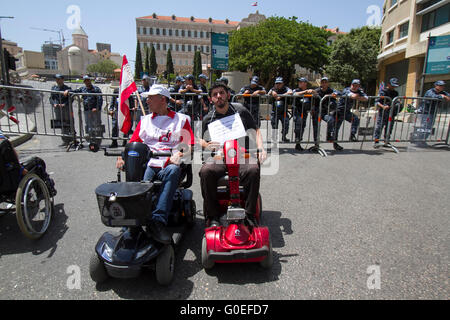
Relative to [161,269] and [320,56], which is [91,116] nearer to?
[161,269]

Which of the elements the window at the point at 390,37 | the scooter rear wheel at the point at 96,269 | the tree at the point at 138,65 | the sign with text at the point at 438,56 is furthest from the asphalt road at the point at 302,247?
the tree at the point at 138,65

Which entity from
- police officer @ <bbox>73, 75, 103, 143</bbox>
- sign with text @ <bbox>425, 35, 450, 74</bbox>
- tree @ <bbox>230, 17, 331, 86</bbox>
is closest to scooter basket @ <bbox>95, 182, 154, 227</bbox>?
police officer @ <bbox>73, 75, 103, 143</bbox>

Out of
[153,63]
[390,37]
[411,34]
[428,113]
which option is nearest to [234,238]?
[428,113]

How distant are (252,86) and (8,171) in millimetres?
6895

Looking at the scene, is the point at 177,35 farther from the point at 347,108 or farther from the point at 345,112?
the point at 345,112

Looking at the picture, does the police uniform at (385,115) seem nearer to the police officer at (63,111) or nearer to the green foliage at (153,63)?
the police officer at (63,111)

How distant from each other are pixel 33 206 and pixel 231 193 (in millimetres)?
2340

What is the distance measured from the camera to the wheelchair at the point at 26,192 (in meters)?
2.98

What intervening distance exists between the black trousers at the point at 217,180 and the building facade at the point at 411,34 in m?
21.9

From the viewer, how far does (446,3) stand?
68.5 ft

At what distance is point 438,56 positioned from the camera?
11.7m

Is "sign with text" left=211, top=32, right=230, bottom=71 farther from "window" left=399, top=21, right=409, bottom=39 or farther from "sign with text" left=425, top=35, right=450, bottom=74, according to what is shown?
"window" left=399, top=21, right=409, bottom=39

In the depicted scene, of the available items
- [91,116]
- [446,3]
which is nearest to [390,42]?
[446,3]

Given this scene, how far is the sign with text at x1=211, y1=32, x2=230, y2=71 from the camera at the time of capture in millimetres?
14109
